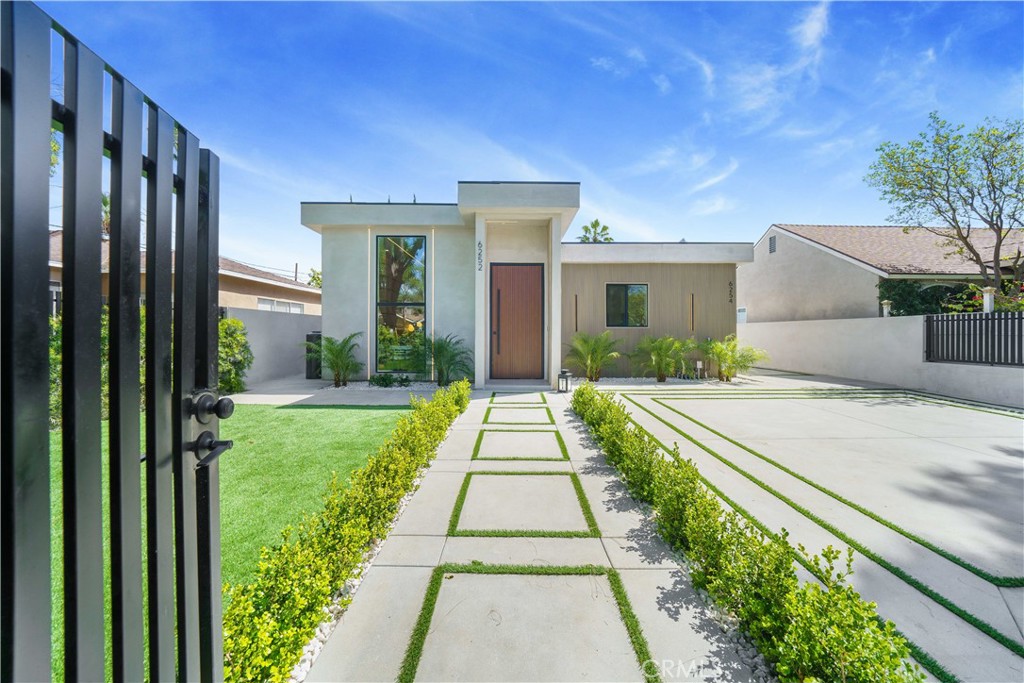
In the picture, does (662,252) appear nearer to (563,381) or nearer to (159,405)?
(563,381)

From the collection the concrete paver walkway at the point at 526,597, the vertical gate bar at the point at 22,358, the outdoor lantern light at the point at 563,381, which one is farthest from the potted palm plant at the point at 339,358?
the vertical gate bar at the point at 22,358

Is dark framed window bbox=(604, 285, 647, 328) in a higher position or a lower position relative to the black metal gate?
higher

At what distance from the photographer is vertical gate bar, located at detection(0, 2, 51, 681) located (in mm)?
747

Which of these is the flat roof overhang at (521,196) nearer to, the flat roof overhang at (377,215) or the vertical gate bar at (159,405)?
the flat roof overhang at (377,215)

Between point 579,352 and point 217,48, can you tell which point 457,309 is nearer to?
point 579,352

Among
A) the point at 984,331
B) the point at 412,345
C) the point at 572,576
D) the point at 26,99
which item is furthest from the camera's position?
the point at 412,345

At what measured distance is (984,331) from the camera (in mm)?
7973

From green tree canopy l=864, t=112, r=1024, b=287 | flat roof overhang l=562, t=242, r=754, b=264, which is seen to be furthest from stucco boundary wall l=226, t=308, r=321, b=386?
green tree canopy l=864, t=112, r=1024, b=287

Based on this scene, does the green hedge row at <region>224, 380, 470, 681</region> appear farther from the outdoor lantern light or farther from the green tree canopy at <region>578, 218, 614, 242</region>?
the green tree canopy at <region>578, 218, 614, 242</region>

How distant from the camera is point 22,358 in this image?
30.2 inches

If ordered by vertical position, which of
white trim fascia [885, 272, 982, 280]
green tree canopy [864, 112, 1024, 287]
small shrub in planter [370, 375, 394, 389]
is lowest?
small shrub in planter [370, 375, 394, 389]

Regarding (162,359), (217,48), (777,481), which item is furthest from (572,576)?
(217,48)

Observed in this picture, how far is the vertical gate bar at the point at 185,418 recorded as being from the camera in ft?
4.01

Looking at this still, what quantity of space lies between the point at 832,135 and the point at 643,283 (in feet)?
16.7
